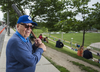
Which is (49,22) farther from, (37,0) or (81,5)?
(81,5)

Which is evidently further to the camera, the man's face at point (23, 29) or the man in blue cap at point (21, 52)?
the man's face at point (23, 29)

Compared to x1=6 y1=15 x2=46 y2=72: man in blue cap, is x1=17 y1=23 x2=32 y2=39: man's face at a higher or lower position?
higher

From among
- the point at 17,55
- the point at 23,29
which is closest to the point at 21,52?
the point at 17,55

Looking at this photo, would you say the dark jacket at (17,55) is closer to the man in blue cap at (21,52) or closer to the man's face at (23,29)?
the man in blue cap at (21,52)

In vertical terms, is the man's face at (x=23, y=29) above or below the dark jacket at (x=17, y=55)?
above

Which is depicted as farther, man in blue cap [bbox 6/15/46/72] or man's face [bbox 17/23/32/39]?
man's face [bbox 17/23/32/39]

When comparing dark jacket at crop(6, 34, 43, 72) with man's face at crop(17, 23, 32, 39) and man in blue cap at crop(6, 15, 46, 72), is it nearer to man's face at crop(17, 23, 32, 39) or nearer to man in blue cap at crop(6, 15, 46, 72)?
man in blue cap at crop(6, 15, 46, 72)

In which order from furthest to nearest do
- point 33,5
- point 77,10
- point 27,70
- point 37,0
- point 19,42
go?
point 33,5 → point 37,0 → point 77,10 → point 27,70 → point 19,42

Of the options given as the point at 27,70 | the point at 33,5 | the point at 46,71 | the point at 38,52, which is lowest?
the point at 46,71

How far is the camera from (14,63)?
1.27 metres

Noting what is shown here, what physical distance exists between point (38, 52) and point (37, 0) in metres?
10.7

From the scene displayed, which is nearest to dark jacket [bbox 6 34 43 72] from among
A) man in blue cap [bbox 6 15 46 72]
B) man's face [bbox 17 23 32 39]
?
man in blue cap [bbox 6 15 46 72]

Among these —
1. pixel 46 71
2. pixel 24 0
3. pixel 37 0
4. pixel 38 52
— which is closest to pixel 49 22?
pixel 37 0

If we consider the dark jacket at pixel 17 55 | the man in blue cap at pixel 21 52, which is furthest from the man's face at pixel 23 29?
the dark jacket at pixel 17 55
